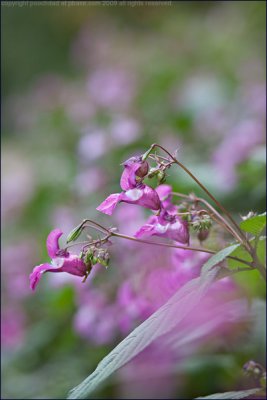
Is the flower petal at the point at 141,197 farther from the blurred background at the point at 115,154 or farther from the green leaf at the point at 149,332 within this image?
the blurred background at the point at 115,154

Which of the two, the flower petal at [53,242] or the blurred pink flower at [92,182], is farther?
the blurred pink flower at [92,182]

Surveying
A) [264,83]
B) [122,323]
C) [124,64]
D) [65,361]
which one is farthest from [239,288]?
[124,64]

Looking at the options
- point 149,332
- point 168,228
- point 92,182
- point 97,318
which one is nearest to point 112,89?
point 92,182

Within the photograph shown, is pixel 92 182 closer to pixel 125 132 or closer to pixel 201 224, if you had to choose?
pixel 125 132

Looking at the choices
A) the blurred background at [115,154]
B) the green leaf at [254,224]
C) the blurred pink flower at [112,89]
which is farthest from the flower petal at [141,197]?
the blurred pink flower at [112,89]

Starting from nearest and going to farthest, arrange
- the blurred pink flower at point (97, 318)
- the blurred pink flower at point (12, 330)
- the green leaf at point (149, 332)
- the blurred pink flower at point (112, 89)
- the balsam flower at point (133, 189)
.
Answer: the green leaf at point (149, 332) < the balsam flower at point (133, 189) < the blurred pink flower at point (97, 318) < the blurred pink flower at point (12, 330) < the blurred pink flower at point (112, 89)

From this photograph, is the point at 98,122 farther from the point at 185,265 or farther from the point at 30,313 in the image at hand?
the point at 185,265
